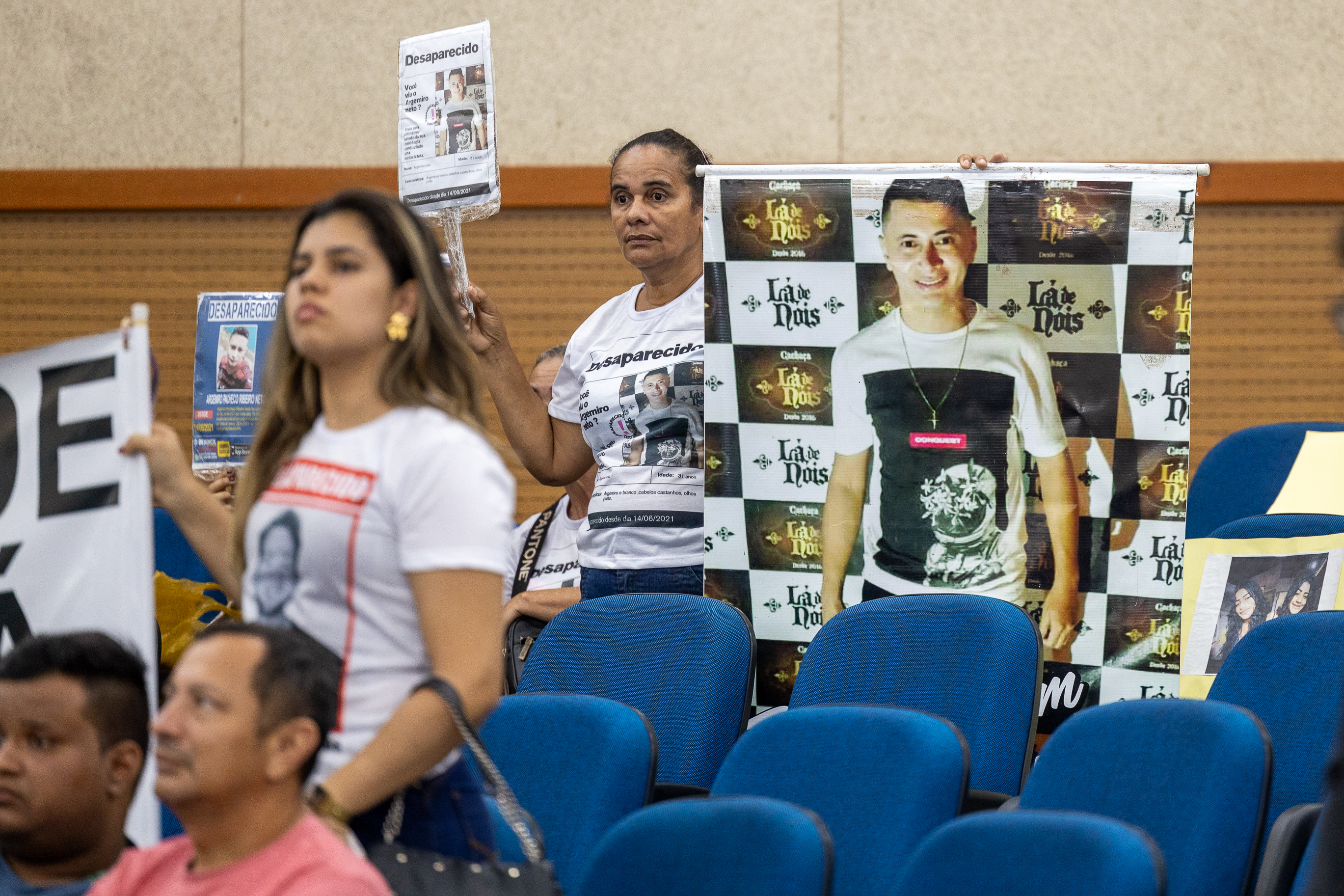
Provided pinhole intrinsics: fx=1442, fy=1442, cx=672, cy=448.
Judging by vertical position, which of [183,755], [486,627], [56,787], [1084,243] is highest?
[1084,243]

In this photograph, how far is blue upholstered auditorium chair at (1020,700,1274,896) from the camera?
188cm

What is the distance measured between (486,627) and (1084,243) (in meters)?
1.88

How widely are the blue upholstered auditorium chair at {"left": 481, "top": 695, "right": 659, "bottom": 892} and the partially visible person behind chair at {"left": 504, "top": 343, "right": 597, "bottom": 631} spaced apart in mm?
1353

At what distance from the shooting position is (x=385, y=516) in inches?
55.7

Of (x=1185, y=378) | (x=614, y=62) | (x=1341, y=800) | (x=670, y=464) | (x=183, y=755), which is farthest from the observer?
(x=614, y=62)

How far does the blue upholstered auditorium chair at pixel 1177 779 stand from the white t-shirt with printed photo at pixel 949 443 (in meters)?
0.81

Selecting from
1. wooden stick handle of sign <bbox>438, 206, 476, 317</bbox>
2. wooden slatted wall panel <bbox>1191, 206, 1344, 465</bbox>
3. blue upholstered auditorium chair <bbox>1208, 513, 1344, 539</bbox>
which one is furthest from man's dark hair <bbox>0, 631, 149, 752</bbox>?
wooden slatted wall panel <bbox>1191, 206, 1344, 465</bbox>

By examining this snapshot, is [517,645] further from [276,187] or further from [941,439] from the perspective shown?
[276,187]

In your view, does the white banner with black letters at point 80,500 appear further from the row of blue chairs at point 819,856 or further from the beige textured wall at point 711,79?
the beige textured wall at point 711,79

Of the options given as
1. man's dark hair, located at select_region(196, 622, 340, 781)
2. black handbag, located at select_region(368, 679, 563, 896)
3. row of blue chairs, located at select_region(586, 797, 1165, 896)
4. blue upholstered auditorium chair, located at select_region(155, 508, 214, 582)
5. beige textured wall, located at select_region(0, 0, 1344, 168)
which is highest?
beige textured wall, located at select_region(0, 0, 1344, 168)

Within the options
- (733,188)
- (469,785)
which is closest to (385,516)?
(469,785)

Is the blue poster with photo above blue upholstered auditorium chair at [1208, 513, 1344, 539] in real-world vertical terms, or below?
above

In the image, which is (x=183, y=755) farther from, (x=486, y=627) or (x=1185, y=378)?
(x=1185, y=378)

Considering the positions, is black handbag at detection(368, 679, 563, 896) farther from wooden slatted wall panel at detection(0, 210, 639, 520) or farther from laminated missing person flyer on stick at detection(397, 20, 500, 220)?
wooden slatted wall panel at detection(0, 210, 639, 520)
